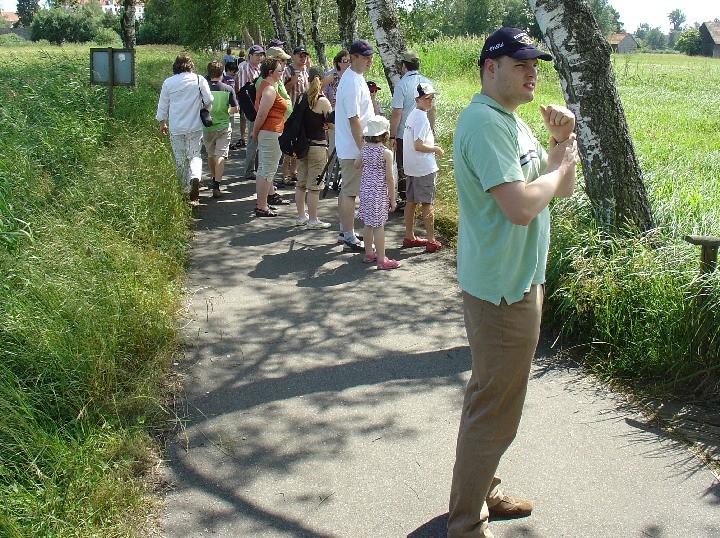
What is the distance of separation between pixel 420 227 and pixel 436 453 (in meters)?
5.00

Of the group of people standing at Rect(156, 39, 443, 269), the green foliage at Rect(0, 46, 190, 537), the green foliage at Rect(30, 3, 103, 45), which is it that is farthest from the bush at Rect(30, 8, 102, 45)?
the green foliage at Rect(0, 46, 190, 537)

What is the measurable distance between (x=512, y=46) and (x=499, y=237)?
719 millimetres

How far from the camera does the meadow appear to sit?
356 centimetres

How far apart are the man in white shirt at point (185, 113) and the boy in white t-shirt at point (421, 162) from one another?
3113 mm

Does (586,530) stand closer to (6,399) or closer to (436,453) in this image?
(436,453)

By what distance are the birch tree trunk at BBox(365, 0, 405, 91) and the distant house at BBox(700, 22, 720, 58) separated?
90441mm

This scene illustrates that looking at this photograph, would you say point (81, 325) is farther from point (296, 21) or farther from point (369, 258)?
point (296, 21)

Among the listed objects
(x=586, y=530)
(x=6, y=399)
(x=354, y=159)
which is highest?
(x=354, y=159)

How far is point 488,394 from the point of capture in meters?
3.08

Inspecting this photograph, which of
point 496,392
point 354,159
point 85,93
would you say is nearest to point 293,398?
point 496,392

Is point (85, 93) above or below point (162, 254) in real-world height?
above

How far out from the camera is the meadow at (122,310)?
3562 mm

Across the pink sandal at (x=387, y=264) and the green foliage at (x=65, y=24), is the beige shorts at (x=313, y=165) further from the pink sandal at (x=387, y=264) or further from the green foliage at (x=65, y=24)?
the green foliage at (x=65, y=24)

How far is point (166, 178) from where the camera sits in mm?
8375
